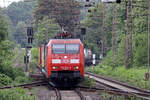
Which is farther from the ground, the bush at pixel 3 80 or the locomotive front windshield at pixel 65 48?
the locomotive front windshield at pixel 65 48

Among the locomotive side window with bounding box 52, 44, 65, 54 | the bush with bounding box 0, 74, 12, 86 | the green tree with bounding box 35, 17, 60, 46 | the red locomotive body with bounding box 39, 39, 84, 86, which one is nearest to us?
the red locomotive body with bounding box 39, 39, 84, 86

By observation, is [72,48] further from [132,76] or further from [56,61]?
[132,76]

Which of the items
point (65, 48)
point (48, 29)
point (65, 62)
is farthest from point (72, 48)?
point (48, 29)

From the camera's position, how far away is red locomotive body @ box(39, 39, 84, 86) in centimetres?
2038

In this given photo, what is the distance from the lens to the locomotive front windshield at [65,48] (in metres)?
20.8

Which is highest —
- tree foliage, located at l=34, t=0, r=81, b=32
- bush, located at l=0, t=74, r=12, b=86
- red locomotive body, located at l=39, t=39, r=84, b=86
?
tree foliage, located at l=34, t=0, r=81, b=32

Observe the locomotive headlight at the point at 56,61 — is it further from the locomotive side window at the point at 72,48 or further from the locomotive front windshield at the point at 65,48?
the locomotive side window at the point at 72,48

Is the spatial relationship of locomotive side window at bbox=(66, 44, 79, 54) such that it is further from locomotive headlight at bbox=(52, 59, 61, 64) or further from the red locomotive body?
locomotive headlight at bbox=(52, 59, 61, 64)

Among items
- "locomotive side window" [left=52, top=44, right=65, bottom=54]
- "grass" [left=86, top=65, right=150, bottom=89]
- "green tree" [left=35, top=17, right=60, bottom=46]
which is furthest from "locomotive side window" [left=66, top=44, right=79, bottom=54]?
"green tree" [left=35, top=17, right=60, bottom=46]

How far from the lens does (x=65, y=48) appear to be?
21000 millimetres

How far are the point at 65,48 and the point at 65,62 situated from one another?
0.99 meters

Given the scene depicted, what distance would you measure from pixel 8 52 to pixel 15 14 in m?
96.7

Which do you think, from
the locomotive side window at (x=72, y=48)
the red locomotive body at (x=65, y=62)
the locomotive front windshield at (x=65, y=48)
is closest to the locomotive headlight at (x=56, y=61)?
the red locomotive body at (x=65, y=62)

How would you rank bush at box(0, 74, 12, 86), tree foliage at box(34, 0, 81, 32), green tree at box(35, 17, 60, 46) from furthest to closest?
tree foliage at box(34, 0, 81, 32) < green tree at box(35, 17, 60, 46) < bush at box(0, 74, 12, 86)
